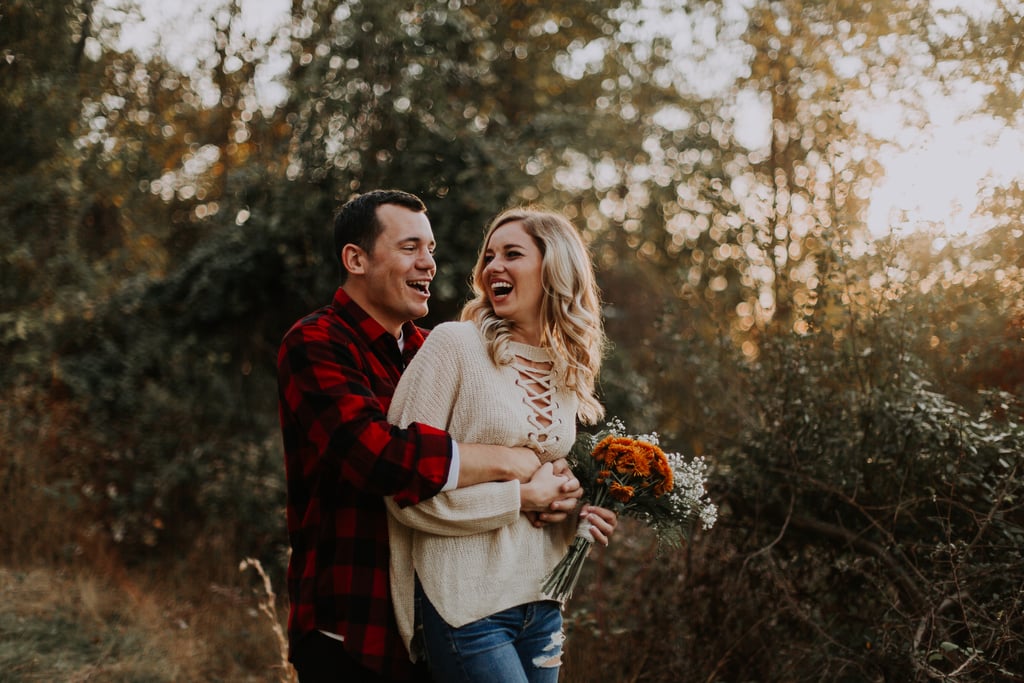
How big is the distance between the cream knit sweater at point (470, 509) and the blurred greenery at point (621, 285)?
193 centimetres

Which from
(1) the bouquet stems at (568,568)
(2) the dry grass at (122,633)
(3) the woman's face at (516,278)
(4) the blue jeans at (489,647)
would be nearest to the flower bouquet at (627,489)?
(1) the bouquet stems at (568,568)

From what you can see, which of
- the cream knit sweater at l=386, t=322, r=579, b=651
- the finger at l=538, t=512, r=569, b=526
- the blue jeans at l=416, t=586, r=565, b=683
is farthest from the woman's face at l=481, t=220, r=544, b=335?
the blue jeans at l=416, t=586, r=565, b=683

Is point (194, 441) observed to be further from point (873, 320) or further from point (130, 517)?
point (873, 320)

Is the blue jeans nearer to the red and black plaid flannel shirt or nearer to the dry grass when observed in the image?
the red and black plaid flannel shirt

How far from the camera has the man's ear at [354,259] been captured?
8.48 ft

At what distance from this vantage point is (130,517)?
6.92 meters

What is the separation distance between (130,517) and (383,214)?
5496 mm

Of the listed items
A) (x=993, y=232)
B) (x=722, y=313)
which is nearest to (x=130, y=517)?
(x=722, y=313)

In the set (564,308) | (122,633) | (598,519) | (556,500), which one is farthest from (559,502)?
(122,633)

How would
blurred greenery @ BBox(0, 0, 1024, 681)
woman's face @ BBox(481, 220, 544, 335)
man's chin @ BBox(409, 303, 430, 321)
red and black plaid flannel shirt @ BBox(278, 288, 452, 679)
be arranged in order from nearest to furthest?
red and black plaid flannel shirt @ BBox(278, 288, 452, 679)
woman's face @ BBox(481, 220, 544, 335)
man's chin @ BBox(409, 303, 430, 321)
blurred greenery @ BBox(0, 0, 1024, 681)

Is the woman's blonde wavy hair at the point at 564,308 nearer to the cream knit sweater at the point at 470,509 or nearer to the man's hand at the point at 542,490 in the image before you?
the cream knit sweater at the point at 470,509

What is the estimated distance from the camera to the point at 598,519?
241 centimetres

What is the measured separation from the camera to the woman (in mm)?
2139

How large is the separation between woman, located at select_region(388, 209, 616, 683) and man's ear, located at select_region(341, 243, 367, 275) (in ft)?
1.23
